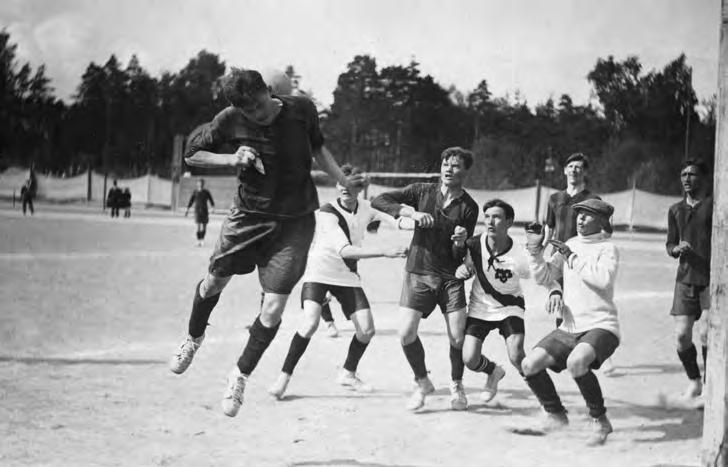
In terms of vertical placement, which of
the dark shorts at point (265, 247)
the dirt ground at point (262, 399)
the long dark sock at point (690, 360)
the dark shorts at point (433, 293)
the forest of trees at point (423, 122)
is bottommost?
the dirt ground at point (262, 399)

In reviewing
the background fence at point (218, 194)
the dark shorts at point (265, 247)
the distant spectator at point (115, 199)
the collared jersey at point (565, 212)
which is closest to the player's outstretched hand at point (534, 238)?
the dark shorts at point (265, 247)

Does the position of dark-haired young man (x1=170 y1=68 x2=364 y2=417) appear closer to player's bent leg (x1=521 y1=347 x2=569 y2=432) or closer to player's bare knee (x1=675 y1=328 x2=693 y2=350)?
player's bent leg (x1=521 y1=347 x2=569 y2=432)

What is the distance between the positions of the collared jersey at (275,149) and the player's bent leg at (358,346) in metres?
1.78

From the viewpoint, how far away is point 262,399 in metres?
5.85

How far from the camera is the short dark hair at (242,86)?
13.4 ft

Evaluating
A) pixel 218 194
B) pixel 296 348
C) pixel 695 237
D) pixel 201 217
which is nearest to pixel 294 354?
pixel 296 348

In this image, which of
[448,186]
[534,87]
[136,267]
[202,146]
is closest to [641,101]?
[534,87]

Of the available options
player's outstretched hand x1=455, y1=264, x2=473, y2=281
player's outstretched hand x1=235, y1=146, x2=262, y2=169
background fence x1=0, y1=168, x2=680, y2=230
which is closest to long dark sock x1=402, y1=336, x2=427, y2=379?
player's outstretched hand x1=455, y1=264, x2=473, y2=281

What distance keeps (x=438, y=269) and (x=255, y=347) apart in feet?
5.47

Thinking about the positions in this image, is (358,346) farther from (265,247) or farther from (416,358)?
(265,247)

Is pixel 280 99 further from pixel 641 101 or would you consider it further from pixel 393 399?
pixel 641 101

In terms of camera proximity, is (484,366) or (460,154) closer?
(460,154)

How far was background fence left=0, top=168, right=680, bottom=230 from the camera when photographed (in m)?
25.6

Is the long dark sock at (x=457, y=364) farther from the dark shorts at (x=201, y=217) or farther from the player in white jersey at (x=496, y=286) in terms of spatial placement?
the dark shorts at (x=201, y=217)
